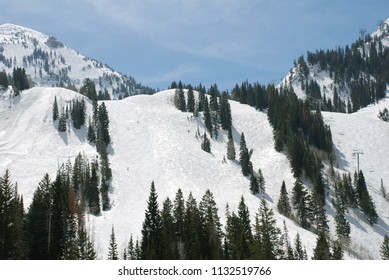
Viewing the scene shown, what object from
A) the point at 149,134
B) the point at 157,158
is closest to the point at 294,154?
the point at 157,158

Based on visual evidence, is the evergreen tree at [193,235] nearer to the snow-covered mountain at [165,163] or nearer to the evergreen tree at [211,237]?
the evergreen tree at [211,237]

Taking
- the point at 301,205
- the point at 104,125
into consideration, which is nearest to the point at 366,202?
the point at 301,205

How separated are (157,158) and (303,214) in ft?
202

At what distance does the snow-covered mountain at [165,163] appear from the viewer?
119 metres

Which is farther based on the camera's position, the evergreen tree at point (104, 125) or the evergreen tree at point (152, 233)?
the evergreen tree at point (104, 125)

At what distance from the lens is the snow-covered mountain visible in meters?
119

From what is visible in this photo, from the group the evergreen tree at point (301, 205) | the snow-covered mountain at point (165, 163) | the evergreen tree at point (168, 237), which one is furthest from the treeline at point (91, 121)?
the evergreen tree at point (301, 205)

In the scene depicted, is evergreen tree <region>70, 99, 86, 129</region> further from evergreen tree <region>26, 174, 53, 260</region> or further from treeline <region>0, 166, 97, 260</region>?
evergreen tree <region>26, 174, 53, 260</region>

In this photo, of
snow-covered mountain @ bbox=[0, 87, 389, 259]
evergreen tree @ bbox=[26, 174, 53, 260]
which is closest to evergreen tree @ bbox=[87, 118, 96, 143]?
snow-covered mountain @ bbox=[0, 87, 389, 259]

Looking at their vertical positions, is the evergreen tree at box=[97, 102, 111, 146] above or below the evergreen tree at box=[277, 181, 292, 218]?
above

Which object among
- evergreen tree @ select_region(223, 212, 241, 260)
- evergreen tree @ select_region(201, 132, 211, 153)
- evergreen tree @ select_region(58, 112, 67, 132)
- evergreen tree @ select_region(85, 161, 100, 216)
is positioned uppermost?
evergreen tree @ select_region(58, 112, 67, 132)

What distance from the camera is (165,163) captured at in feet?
504

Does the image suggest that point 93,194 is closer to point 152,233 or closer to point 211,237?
point 152,233
